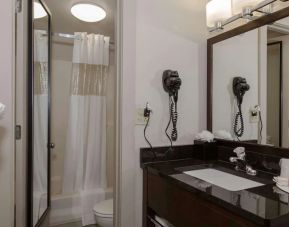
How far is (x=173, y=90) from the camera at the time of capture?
168 cm

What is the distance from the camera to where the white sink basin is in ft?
3.84

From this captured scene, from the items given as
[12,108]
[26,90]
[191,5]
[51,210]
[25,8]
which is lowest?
[51,210]

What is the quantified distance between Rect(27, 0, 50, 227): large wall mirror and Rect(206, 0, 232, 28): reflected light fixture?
1.37m

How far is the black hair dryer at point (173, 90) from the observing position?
1654 millimetres

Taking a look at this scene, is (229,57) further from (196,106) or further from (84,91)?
(84,91)

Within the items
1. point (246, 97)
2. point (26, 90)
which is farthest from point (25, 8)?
point (246, 97)

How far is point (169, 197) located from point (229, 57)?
116 centimetres

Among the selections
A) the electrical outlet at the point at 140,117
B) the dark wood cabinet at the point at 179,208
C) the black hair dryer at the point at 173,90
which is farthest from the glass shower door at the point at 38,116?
the black hair dryer at the point at 173,90

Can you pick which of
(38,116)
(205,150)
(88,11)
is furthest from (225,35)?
(38,116)

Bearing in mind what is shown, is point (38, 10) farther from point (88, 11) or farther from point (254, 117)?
point (254, 117)

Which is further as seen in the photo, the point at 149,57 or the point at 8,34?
the point at 149,57

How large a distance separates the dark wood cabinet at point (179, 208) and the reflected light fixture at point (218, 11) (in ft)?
4.05

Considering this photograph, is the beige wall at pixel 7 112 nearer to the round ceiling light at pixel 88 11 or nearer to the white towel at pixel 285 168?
the round ceiling light at pixel 88 11

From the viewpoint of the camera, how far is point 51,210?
2490mm
